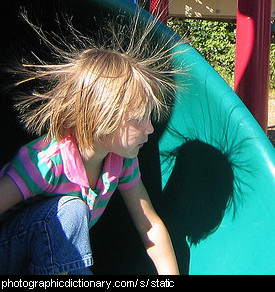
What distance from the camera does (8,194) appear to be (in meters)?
1.04

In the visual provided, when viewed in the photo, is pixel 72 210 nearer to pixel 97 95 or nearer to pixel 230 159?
pixel 97 95

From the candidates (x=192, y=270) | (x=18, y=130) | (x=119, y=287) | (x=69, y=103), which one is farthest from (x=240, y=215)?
(x=18, y=130)

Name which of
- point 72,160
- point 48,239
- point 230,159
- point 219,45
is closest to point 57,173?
point 72,160

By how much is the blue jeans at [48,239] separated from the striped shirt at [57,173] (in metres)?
0.04

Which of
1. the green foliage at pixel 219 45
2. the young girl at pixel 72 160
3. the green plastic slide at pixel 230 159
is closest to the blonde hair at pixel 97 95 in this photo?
the young girl at pixel 72 160

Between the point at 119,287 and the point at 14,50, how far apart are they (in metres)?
0.73

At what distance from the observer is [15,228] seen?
107cm

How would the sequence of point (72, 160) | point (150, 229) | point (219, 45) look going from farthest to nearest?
1. point (219, 45)
2. point (150, 229)
3. point (72, 160)

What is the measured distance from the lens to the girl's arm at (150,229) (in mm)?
1240

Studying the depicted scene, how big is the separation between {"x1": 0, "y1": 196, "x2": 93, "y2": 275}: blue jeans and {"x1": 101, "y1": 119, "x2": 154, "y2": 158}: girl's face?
0.15 metres

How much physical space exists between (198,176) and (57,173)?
14.9 inches

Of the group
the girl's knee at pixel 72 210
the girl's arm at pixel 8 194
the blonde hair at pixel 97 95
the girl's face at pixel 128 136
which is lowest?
the girl's knee at pixel 72 210

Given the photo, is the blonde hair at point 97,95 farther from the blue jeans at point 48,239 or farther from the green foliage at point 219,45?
the green foliage at point 219,45

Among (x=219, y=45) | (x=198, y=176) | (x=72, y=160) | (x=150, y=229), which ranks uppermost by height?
(x=219, y=45)
